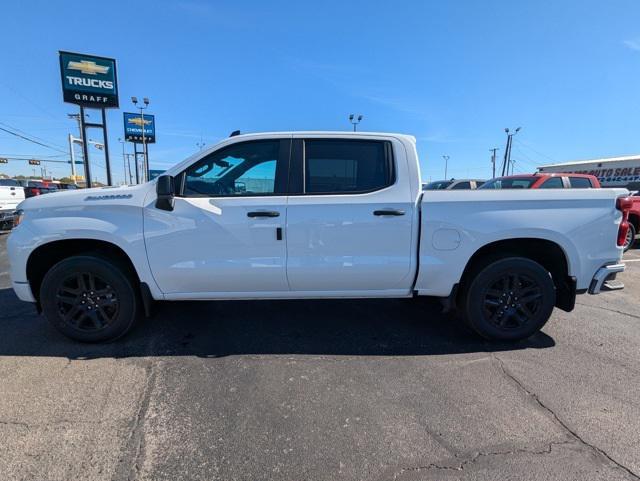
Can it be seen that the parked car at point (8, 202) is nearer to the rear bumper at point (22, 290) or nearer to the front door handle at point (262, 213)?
the rear bumper at point (22, 290)

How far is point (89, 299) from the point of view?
3.32 m

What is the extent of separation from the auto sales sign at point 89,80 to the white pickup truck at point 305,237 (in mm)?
19763

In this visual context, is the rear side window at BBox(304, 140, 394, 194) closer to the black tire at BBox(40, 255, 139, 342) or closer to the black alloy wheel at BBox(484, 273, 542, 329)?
the black alloy wheel at BBox(484, 273, 542, 329)

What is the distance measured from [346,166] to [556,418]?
8.45 feet

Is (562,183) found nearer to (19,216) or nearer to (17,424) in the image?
(19,216)

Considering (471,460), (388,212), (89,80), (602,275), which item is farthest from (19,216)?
(89,80)

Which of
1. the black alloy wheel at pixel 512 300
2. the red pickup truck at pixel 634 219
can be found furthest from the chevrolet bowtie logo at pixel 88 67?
the red pickup truck at pixel 634 219

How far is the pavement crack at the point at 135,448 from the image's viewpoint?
1.92 m

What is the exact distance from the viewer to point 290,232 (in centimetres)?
319

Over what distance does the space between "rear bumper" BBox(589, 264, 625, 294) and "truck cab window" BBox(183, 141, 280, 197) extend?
3.19 metres

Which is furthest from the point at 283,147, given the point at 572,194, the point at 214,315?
the point at 572,194

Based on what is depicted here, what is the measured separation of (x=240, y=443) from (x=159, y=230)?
1.95 m

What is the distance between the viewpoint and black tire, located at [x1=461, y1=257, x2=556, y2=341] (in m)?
3.36

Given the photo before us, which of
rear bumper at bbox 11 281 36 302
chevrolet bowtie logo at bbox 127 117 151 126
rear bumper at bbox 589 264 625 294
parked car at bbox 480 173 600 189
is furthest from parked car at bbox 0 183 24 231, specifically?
chevrolet bowtie logo at bbox 127 117 151 126
